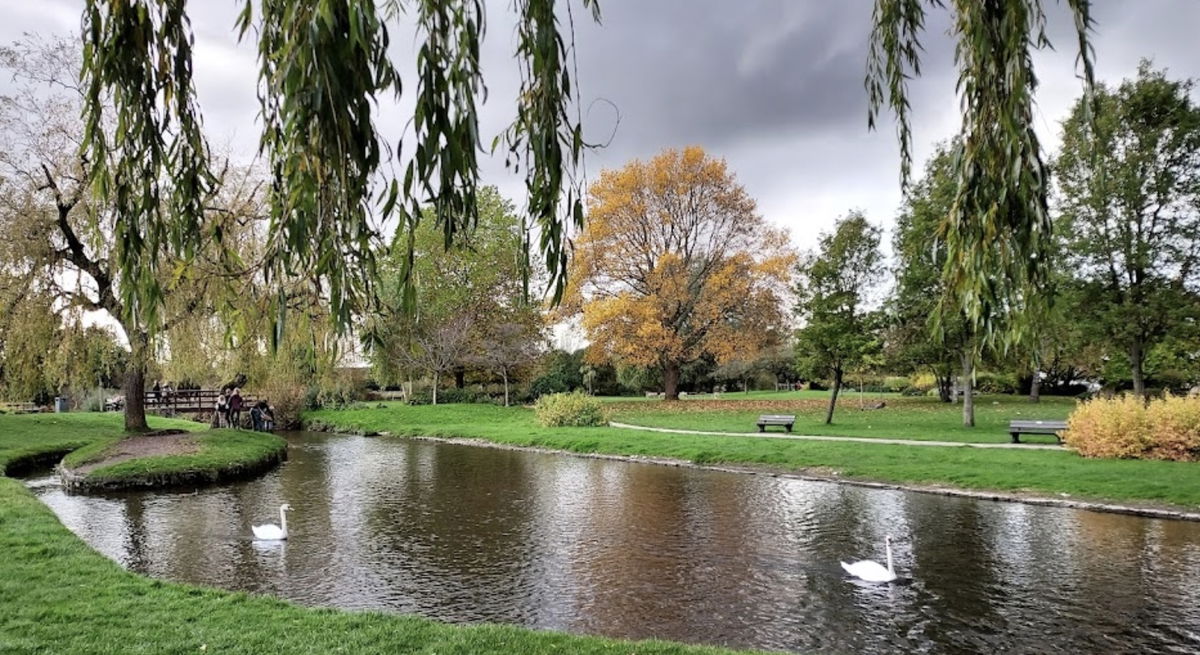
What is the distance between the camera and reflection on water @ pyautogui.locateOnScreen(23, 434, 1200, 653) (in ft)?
22.6

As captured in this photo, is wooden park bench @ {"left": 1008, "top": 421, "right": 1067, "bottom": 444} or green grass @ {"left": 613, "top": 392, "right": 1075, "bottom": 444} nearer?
wooden park bench @ {"left": 1008, "top": 421, "right": 1067, "bottom": 444}

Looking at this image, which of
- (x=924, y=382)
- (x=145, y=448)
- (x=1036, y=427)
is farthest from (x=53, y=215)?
(x=924, y=382)

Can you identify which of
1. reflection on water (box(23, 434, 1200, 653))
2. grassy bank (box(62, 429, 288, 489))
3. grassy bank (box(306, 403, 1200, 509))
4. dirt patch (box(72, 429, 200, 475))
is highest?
dirt patch (box(72, 429, 200, 475))

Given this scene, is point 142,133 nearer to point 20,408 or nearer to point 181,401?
point 181,401

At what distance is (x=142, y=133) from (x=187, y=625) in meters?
4.70

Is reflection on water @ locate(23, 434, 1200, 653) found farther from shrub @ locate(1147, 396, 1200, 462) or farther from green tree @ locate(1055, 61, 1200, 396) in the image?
green tree @ locate(1055, 61, 1200, 396)

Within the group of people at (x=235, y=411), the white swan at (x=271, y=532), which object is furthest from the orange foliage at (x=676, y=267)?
the white swan at (x=271, y=532)

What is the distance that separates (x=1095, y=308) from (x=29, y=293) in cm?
2981

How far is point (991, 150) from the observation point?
367cm

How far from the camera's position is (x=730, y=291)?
3148cm

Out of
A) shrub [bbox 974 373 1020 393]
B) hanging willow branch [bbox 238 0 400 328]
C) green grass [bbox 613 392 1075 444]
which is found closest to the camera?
hanging willow branch [bbox 238 0 400 328]

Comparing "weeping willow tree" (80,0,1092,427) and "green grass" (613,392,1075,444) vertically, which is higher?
"weeping willow tree" (80,0,1092,427)

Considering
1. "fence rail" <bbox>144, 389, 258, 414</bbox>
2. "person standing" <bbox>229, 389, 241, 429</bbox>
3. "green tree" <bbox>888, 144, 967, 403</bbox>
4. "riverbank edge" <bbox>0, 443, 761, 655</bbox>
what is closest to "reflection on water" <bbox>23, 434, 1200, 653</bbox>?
"riverbank edge" <bbox>0, 443, 761, 655</bbox>

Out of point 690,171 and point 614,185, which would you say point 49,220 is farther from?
point 690,171
